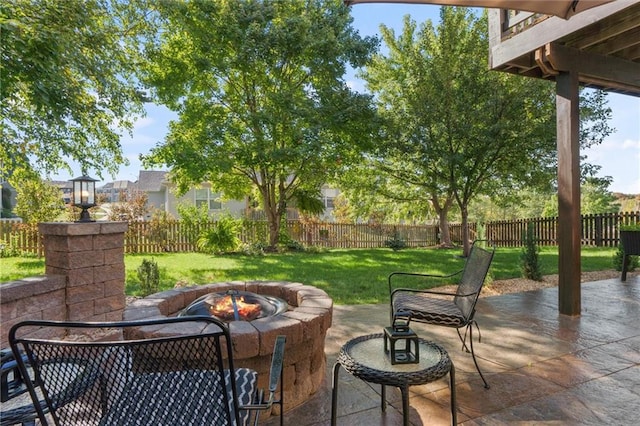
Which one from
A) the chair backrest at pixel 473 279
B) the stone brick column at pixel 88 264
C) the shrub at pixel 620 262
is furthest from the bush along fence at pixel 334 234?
the stone brick column at pixel 88 264

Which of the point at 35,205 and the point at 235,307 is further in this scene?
the point at 35,205

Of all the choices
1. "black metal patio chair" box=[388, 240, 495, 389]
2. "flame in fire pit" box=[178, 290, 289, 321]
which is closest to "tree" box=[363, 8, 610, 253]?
"black metal patio chair" box=[388, 240, 495, 389]

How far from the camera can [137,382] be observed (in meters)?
1.47

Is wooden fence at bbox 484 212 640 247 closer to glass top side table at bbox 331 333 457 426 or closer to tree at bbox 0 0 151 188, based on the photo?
glass top side table at bbox 331 333 457 426

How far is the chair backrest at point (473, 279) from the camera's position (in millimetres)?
2650

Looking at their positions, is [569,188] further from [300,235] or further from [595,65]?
[300,235]

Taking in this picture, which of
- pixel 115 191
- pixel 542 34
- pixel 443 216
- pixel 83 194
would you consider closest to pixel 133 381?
pixel 83 194

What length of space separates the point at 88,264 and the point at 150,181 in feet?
66.0

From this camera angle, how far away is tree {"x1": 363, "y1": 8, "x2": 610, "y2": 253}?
803 centimetres

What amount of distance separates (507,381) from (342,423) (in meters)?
1.25

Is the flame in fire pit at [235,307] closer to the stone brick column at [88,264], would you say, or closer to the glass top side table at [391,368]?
the glass top side table at [391,368]

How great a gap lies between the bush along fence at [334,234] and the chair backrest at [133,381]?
8269 millimetres

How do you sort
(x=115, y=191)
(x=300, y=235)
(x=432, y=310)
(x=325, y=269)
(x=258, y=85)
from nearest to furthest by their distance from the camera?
(x=432, y=310) < (x=325, y=269) < (x=258, y=85) < (x=300, y=235) < (x=115, y=191)

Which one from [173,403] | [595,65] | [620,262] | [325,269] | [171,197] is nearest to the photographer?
[173,403]
